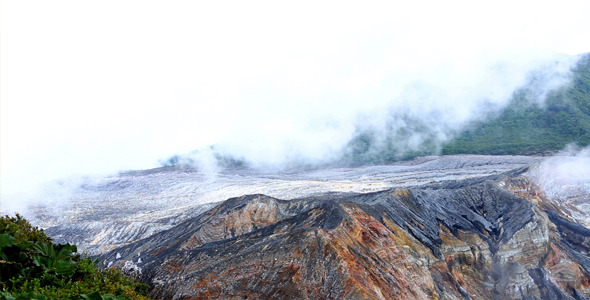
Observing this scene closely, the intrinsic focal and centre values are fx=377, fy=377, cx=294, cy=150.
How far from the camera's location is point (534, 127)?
422 ft

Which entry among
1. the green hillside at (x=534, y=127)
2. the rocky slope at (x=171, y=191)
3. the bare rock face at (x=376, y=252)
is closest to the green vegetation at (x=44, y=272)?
the bare rock face at (x=376, y=252)

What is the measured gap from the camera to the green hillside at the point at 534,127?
371 feet

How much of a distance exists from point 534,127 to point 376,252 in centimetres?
13265

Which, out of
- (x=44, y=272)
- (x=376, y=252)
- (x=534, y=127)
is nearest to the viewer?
(x=44, y=272)

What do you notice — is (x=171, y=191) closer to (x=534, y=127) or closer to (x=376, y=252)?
(x=376, y=252)

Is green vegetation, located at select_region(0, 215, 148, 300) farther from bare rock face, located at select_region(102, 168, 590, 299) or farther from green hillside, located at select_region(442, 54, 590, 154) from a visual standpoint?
green hillside, located at select_region(442, 54, 590, 154)

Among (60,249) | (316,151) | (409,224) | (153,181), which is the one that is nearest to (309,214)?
(409,224)

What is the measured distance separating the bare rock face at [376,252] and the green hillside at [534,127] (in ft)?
296

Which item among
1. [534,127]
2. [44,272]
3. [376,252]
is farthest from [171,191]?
[534,127]

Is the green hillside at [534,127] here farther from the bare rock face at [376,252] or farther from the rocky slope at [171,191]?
the bare rock face at [376,252]

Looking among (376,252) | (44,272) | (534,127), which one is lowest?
(534,127)

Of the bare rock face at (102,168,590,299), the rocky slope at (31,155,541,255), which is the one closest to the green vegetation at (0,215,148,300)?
the bare rock face at (102,168,590,299)

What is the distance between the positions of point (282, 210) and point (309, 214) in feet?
34.1

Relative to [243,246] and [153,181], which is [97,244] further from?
[153,181]
